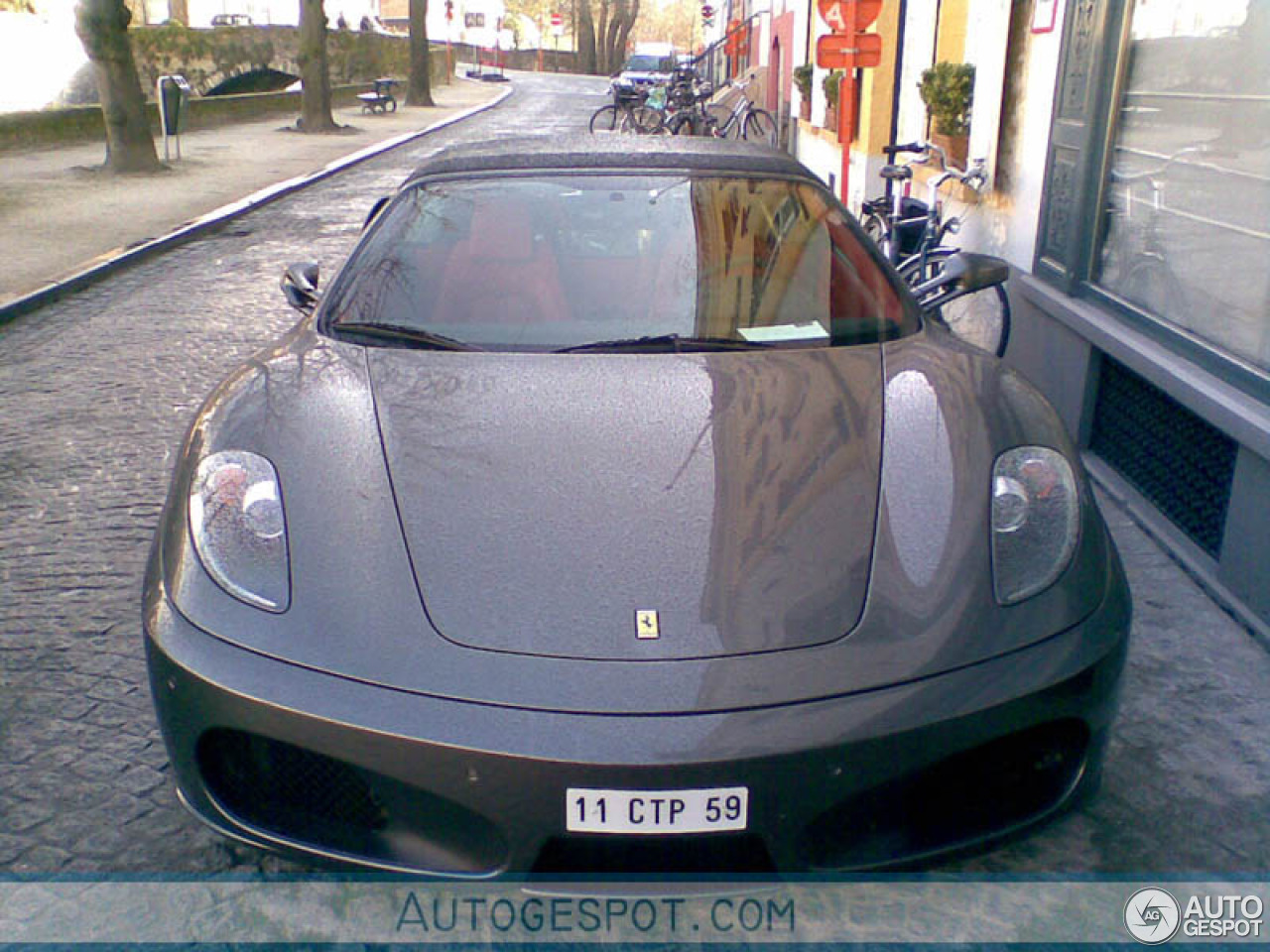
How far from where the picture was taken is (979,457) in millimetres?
2523

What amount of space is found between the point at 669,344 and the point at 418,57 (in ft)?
110

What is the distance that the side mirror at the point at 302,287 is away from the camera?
357 cm

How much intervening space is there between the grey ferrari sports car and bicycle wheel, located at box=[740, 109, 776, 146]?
51.7 feet

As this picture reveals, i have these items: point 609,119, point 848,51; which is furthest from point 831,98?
point 609,119

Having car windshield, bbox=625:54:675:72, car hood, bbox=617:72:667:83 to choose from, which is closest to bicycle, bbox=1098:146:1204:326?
car hood, bbox=617:72:667:83

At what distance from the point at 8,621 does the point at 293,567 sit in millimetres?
1719

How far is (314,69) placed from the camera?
915 inches

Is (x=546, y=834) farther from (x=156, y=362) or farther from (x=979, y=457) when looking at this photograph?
(x=156, y=362)

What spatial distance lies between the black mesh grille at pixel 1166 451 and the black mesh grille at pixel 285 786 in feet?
9.55

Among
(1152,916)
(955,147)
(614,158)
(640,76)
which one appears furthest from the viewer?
(640,76)

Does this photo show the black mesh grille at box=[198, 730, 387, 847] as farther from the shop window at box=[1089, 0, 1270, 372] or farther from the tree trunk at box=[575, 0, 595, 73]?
the tree trunk at box=[575, 0, 595, 73]

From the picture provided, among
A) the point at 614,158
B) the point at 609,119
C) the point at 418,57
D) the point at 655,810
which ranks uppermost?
the point at 418,57

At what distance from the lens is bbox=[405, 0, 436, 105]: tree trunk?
1313 inches

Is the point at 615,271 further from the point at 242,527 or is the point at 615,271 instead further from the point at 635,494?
the point at 242,527
